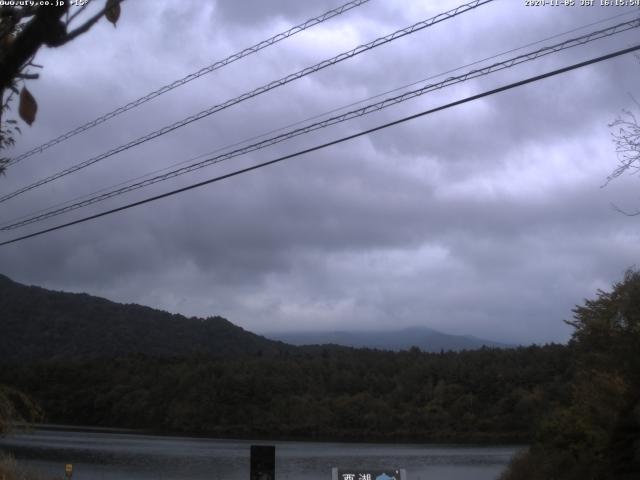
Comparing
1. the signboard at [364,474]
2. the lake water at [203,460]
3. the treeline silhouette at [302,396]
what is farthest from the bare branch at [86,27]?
the treeline silhouette at [302,396]

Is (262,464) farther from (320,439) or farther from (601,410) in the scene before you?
(320,439)

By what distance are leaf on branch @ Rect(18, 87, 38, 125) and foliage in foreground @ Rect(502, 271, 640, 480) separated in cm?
1658

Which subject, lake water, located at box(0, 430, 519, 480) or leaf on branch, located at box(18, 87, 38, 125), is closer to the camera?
leaf on branch, located at box(18, 87, 38, 125)

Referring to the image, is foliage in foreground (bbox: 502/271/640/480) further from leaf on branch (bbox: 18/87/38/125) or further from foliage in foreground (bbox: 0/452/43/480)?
leaf on branch (bbox: 18/87/38/125)

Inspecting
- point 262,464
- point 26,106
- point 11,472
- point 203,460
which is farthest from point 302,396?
point 26,106

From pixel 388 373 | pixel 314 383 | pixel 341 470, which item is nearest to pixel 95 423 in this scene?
pixel 314 383

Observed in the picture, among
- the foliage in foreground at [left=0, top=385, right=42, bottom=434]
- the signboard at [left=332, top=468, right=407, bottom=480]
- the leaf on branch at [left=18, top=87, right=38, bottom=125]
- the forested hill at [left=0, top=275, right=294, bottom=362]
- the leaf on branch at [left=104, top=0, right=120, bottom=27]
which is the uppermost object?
the forested hill at [left=0, top=275, right=294, bottom=362]

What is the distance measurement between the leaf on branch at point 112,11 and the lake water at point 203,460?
27.9 m

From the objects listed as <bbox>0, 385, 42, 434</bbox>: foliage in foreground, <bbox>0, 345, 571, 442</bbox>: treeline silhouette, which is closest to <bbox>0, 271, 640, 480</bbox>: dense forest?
<bbox>0, 345, 571, 442</bbox>: treeline silhouette

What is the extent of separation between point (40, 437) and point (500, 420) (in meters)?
40.6

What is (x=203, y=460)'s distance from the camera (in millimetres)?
41312

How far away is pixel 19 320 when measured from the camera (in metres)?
86.4

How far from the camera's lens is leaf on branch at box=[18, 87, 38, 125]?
179 inches

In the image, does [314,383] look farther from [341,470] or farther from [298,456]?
[341,470]
